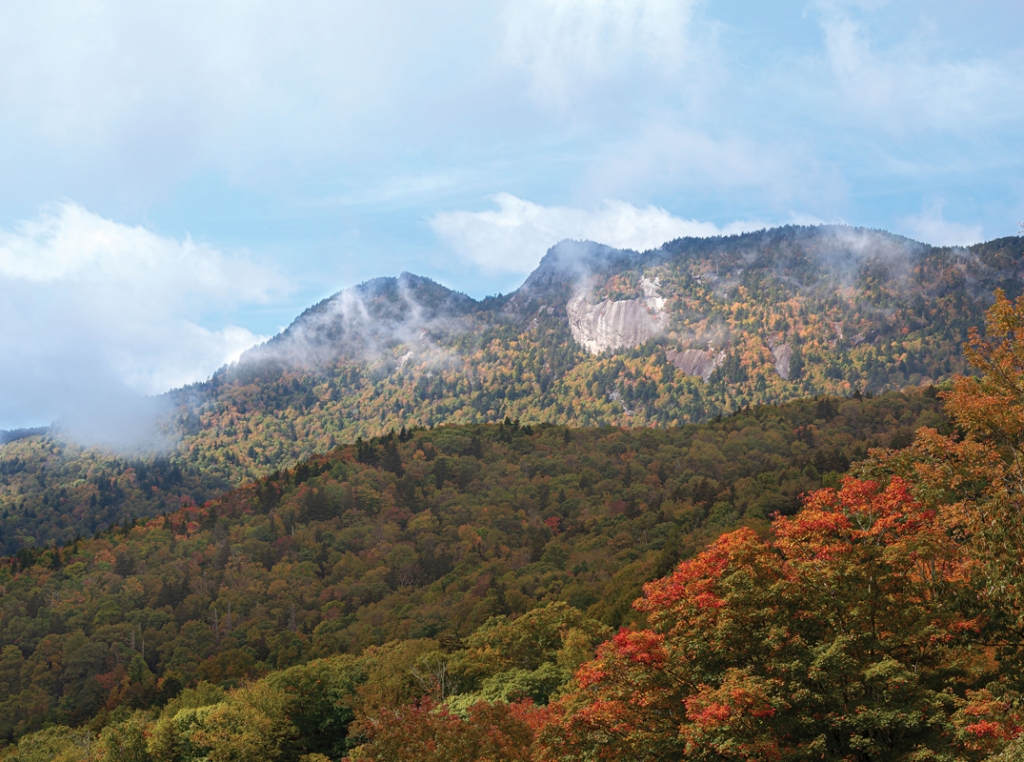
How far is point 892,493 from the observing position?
38312mm

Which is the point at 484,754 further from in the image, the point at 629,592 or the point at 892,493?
the point at 629,592

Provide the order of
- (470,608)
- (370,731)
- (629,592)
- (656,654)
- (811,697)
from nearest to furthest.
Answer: (811,697) → (656,654) → (370,731) → (629,592) → (470,608)

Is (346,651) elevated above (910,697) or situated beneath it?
situated beneath

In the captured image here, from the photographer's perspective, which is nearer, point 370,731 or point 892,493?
point 892,493

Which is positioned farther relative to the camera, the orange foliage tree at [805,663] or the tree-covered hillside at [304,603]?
the tree-covered hillside at [304,603]

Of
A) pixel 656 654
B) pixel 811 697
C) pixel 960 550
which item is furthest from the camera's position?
pixel 656 654

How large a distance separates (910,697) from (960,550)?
565cm

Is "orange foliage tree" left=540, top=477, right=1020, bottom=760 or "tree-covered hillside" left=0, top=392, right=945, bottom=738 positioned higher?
Result: "orange foliage tree" left=540, top=477, right=1020, bottom=760

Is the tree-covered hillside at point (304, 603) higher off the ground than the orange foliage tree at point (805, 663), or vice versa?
the orange foliage tree at point (805, 663)

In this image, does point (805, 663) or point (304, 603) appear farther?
point (304, 603)


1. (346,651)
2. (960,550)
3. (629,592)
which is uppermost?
(960,550)

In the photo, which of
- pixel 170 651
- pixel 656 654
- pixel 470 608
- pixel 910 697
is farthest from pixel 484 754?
pixel 170 651

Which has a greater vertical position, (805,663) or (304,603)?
(805,663)

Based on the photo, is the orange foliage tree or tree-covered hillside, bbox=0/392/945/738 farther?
tree-covered hillside, bbox=0/392/945/738
